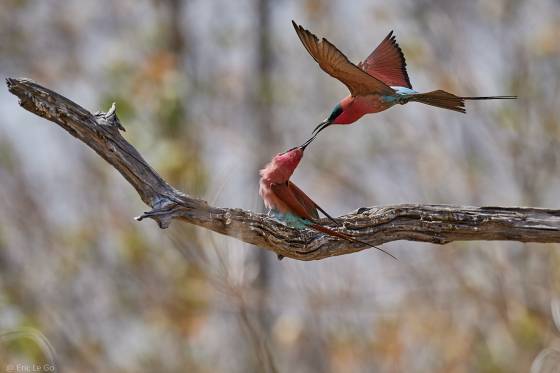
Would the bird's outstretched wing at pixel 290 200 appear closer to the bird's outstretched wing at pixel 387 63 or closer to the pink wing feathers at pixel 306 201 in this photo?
the pink wing feathers at pixel 306 201

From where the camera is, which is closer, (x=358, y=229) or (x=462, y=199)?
(x=358, y=229)

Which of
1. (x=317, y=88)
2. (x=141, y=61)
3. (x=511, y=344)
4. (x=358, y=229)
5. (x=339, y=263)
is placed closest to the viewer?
(x=358, y=229)

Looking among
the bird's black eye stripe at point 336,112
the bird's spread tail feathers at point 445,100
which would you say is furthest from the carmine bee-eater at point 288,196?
the bird's spread tail feathers at point 445,100

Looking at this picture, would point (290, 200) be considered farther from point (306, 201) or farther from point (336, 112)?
point (336, 112)

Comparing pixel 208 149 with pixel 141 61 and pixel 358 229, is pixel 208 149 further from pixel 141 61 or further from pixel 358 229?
pixel 358 229

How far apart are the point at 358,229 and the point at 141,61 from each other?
606 cm

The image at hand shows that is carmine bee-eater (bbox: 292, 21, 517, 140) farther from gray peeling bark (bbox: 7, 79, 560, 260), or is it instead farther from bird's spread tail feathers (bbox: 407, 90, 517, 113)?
gray peeling bark (bbox: 7, 79, 560, 260)

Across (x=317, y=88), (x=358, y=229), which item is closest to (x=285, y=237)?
(x=358, y=229)

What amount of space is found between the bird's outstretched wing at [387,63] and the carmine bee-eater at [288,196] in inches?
15.1

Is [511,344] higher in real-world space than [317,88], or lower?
lower

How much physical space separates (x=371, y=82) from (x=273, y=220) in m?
0.50

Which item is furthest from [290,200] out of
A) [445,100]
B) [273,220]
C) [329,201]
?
[329,201]

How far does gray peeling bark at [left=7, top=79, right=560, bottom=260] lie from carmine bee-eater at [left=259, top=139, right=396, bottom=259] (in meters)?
0.08

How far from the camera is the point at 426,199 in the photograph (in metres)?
7.89
